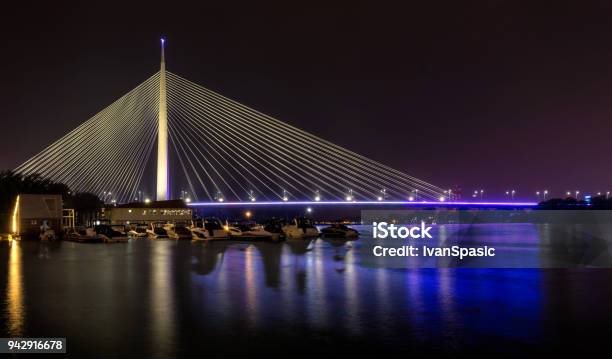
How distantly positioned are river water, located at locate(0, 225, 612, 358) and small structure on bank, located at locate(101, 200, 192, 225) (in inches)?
1297

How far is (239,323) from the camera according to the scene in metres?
7.24

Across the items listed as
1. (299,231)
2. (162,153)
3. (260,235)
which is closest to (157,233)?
(260,235)

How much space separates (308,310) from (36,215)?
88.6 feet

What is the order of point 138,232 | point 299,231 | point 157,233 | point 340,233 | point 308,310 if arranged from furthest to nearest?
point 138,232, point 157,233, point 340,233, point 299,231, point 308,310

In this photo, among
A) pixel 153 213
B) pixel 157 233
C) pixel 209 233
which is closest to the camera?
pixel 209 233

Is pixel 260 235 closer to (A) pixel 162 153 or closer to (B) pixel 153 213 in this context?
(A) pixel 162 153

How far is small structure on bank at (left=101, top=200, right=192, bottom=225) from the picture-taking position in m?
46.6

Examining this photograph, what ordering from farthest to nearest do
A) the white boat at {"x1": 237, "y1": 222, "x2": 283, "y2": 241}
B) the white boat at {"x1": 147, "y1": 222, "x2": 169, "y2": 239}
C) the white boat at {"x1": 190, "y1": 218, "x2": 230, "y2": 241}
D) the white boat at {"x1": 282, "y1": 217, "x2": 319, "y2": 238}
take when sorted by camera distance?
the white boat at {"x1": 147, "y1": 222, "x2": 169, "y2": 239} → the white boat at {"x1": 282, "y1": 217, "x2": 319, "y2": 238} → the white boat at {"x1": 190, "y1": 218, "x2": 230, "y2": 241} → the white boat at {"x1": 237, "y1": 222, "x2": 283, "y2": 241}

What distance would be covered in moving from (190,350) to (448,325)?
116 inches

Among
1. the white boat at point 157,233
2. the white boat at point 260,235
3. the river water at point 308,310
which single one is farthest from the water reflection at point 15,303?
the white boat at point 157,233

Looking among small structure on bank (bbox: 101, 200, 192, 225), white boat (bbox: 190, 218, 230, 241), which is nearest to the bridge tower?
small structure on bank (bbox: 101, 200, 192, 225)

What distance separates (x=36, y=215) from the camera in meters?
31.5

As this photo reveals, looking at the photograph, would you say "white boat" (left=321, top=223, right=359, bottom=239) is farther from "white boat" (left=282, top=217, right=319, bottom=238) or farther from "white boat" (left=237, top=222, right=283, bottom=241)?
"white boat" (left=237, top=222, right=283, bottom=241)

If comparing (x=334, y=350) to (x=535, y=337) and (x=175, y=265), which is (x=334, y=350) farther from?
(x=175, y=265)
